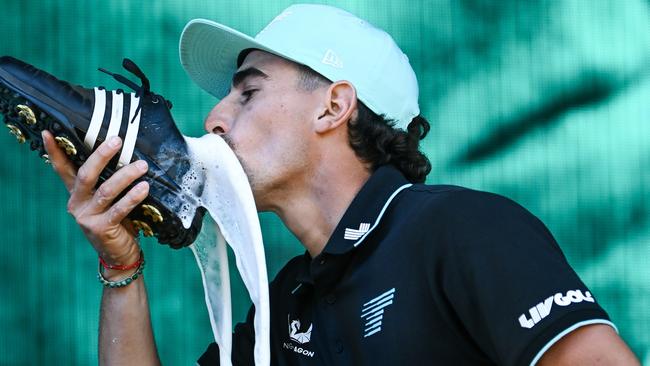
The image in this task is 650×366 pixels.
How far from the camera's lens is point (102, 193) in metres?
1.58

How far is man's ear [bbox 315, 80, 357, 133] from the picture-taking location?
6.00ft

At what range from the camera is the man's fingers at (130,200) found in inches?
61.7

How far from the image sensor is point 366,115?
73.9 inches

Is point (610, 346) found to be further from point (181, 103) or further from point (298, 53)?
point (181, 103)

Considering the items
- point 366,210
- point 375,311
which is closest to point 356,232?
point 366,210

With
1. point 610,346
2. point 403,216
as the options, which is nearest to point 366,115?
point 403,216

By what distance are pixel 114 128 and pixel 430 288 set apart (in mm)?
544

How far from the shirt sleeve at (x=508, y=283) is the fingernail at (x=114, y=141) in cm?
51

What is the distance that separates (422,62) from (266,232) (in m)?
0.50

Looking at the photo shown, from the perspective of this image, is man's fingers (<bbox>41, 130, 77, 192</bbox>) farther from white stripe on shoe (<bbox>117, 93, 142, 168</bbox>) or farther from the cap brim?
the cap brim

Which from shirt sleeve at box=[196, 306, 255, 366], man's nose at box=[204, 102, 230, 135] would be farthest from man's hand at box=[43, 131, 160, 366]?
man's nose at box=[204, 102, 230, 135]

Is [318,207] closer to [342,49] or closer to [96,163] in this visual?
[342,49]

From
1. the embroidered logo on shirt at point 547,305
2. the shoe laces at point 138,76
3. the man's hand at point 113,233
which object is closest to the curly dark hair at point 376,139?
the shoe laces at point 138,76

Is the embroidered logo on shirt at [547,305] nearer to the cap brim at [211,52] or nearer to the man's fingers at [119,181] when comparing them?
the man's fingers at [119,181]
